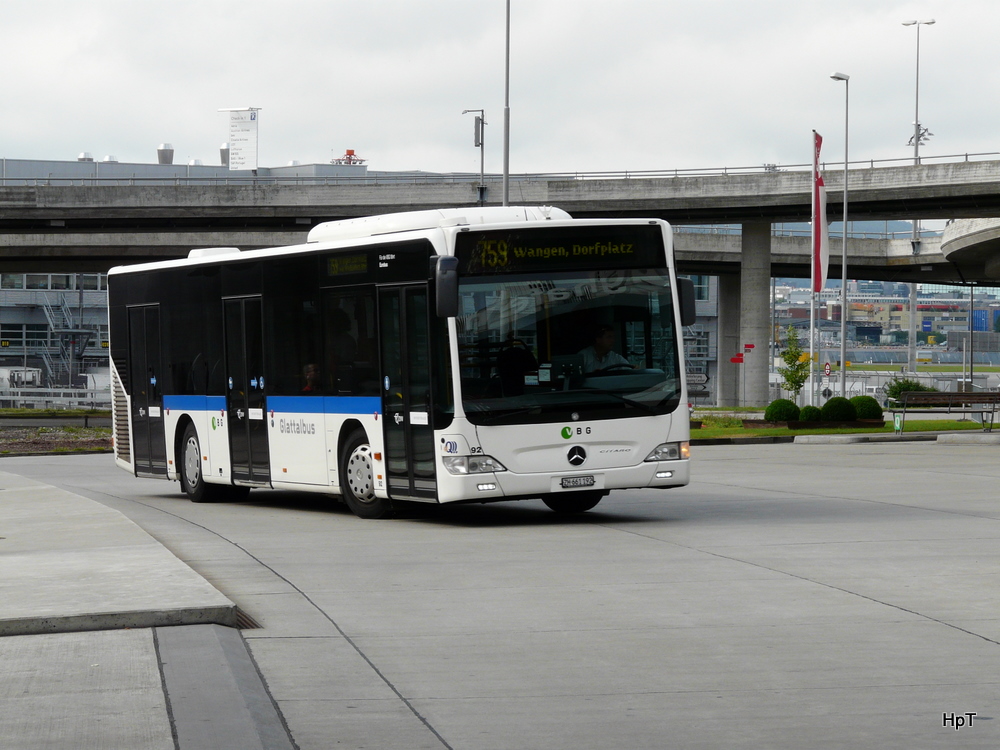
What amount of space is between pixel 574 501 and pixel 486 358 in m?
2.75

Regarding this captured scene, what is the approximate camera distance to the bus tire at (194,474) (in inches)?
758

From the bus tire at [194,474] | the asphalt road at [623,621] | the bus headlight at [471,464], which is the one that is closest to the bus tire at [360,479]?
the asphalt road at [623,621]

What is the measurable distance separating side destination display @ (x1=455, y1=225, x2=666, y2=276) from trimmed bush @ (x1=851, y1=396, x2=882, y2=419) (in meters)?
28.3

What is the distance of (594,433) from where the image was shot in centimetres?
1450

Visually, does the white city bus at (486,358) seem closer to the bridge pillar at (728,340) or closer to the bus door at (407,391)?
the bus door at (407,391)

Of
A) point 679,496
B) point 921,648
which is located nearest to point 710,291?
point 679,496

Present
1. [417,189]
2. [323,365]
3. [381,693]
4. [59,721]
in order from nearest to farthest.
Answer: [59,721] → [381,693] → [323,365] → [417,189]

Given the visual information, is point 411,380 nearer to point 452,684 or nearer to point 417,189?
point 452,684

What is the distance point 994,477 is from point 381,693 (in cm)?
1706

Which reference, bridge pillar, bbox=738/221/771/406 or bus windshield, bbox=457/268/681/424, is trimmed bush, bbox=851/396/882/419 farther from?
bus windshield, bbox=457/268/681/424

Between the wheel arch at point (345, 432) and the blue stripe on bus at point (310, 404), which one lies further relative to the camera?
the wheel arch at point (345, 432)

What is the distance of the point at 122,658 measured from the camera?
730cm

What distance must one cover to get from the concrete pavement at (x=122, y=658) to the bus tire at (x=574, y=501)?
5.48 metres

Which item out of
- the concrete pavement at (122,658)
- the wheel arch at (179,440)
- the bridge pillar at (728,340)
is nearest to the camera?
the concrete pavement at (122,658)
